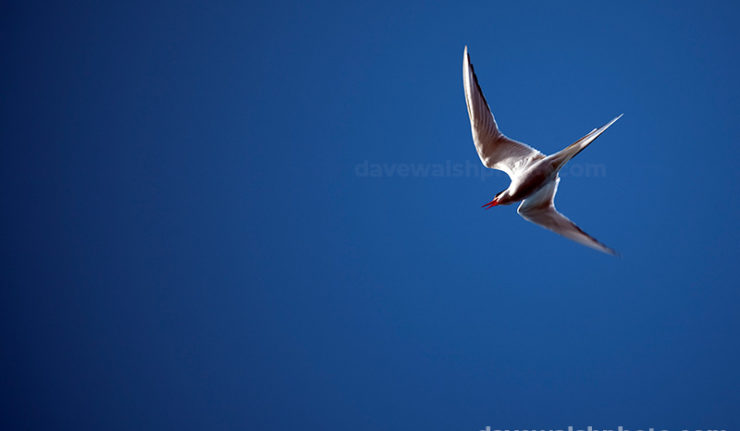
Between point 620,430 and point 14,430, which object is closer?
point 620,430

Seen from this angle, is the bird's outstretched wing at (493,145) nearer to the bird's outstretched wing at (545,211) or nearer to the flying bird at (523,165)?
the flying bird at (523,165)

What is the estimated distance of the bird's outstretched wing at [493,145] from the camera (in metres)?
3.29

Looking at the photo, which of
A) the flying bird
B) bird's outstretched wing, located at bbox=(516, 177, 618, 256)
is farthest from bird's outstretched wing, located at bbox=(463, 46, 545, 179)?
bird's outstretched wing, located at bbox=(516, 177, 618, 256)

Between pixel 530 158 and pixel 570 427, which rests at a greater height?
pixel 570 427

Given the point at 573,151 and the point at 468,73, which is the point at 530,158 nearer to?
the point at 573,151

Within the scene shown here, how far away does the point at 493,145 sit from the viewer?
350 centimetres

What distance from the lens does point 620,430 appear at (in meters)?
14.1

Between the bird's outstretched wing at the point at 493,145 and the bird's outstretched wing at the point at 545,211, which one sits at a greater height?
the bird's outstretched wing at the point at 493,145

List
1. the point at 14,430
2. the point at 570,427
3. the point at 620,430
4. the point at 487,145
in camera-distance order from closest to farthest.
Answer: the point at 487,145 < the point at 620,430 < the point at 570,427 < the point at 14,430

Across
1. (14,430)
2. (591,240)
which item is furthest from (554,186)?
(14,430)

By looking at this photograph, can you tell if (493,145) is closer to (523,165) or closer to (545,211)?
(523,165)

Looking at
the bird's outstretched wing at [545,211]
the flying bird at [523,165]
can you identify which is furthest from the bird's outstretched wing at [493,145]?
the bird's outstretched wing at [545,211]

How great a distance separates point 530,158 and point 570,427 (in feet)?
48.6

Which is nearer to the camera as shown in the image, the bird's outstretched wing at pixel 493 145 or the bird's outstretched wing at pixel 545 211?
the bird's outstretched wing at pixel 545 211
